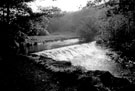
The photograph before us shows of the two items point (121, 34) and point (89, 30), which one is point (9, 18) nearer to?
point (121, 34)

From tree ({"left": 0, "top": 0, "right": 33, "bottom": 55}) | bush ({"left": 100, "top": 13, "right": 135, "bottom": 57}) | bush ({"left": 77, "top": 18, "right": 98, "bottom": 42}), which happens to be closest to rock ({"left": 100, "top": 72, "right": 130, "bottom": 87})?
bush ({"left": 100, "top": 13, "right": 135, "bottom": 57})

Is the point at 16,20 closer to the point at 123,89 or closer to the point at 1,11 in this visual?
the point at 1,11

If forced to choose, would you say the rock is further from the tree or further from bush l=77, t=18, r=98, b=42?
bush l=77, t=18, r=98, b=42

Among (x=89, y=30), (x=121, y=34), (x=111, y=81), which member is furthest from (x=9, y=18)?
(x=89, y=30)

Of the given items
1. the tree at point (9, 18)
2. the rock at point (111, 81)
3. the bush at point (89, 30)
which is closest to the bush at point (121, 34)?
the rock at point (111, 81)

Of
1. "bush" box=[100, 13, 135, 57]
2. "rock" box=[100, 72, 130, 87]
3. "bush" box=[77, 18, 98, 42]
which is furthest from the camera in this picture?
"bush" box=[77, 18, 98, 42]

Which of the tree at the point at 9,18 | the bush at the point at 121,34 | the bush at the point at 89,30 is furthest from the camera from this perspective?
the bush at the point at 89,30

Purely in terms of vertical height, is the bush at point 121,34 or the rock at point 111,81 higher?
the bush at point 121,34

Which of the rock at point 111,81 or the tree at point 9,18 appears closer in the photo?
the rock at point 111,81

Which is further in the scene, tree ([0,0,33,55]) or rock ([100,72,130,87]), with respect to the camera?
tree ([0,0,33,55])

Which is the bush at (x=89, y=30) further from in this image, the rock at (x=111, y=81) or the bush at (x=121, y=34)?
the rock at (x=111, y=81)

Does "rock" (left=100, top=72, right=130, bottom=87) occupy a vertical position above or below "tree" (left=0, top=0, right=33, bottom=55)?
below

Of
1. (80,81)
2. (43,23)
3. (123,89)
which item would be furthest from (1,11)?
(123,89)

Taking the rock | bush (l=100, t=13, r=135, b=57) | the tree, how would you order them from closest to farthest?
1. the rock
2. the tree
3. bush (l=100, t=13, r=135, b=57)
